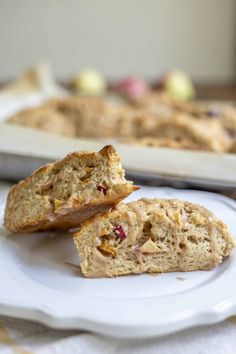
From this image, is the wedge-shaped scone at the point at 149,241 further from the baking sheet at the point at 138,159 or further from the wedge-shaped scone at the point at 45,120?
the wedge-shaped scone at the point at 45,120

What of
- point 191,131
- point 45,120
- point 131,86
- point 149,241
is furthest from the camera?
point 131,86

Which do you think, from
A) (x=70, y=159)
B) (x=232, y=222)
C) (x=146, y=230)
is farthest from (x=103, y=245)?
(x=232, y=222)

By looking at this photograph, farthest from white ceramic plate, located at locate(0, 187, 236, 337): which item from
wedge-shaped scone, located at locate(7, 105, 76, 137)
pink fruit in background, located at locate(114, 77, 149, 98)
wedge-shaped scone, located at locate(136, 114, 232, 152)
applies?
pink fruit in background, located at locate(114, 77, 149, 98)

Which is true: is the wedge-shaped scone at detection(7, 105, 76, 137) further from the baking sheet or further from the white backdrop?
the white backdrop

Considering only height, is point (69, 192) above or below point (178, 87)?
above

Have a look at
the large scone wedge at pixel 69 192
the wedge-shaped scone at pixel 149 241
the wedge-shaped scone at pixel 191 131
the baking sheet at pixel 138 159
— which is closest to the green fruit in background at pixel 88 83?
the wedge-shaped scone at pixel 191 131

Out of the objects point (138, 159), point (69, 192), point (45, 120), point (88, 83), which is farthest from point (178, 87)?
point (69, 192)

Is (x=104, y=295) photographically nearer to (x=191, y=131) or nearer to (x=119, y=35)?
(x=191, y=131)
